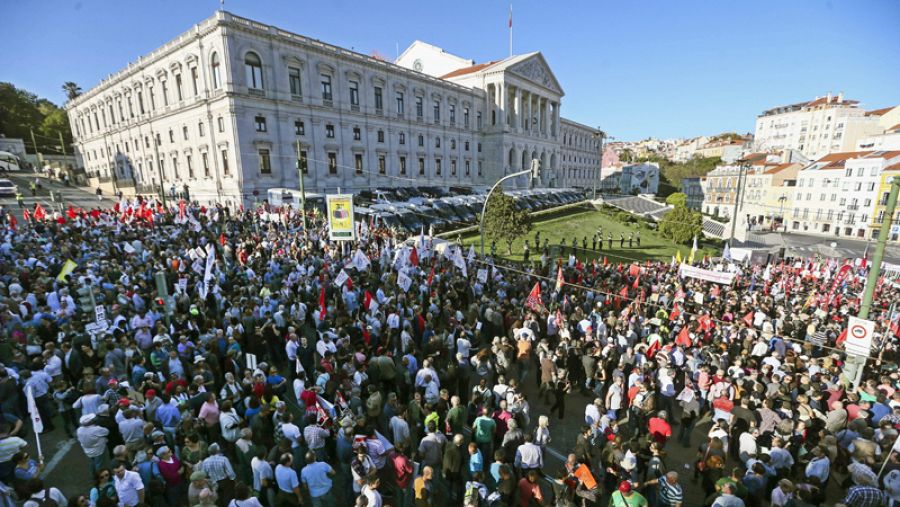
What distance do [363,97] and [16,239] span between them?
3444cm

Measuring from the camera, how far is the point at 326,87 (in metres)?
42.4

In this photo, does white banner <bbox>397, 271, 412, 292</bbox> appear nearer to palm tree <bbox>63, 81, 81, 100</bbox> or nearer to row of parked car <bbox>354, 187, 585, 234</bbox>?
row of parked car <bbox>354, 187, 585, 234</bbox>

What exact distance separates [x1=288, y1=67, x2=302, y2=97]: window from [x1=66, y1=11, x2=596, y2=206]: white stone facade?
92 mm

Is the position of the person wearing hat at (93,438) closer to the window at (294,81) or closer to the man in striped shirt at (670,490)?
the man in striped shirt at (670,490)

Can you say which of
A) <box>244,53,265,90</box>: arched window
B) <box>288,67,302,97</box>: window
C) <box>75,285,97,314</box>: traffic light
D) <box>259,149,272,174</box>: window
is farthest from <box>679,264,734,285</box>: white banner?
<box>288,67,302,97</box>: window

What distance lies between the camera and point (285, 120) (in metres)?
38.9

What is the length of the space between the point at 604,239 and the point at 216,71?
37.0m

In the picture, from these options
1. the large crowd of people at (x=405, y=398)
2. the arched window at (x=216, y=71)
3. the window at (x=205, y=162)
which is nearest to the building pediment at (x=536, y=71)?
the arched window at (x=216, y=71)

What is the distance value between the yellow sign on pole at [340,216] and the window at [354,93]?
1279 inches

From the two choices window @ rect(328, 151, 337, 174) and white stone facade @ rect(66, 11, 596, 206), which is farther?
window @ rect(328, 151, 337, 174)

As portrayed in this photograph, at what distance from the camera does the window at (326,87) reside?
1656 inches

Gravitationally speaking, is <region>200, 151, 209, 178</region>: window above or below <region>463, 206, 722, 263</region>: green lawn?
above

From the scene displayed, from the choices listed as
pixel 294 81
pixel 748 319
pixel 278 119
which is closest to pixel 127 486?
pixel 748 319

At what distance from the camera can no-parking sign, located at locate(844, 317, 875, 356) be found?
329 inches
